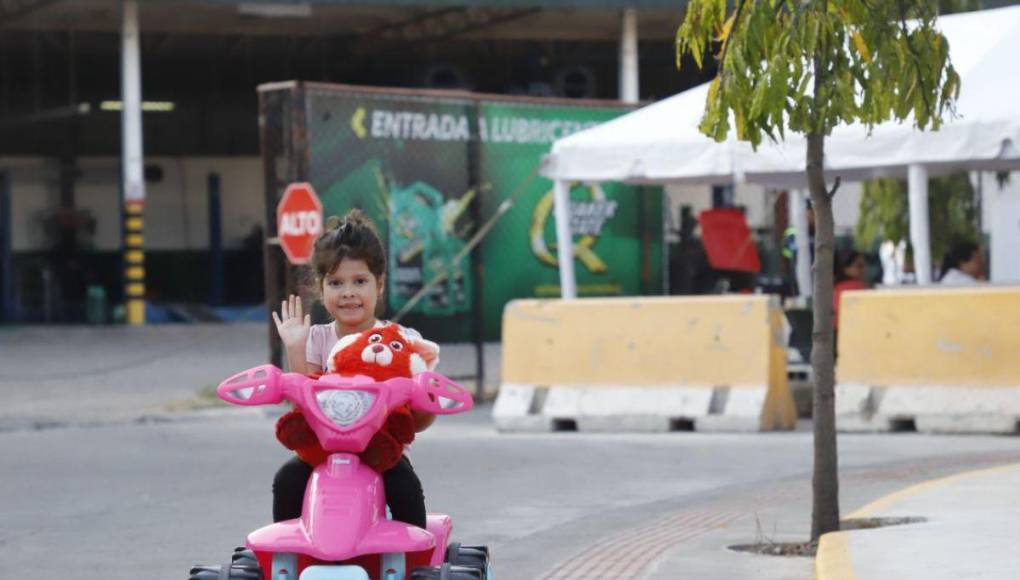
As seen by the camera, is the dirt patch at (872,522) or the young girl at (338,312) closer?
the young girl at (338,312)

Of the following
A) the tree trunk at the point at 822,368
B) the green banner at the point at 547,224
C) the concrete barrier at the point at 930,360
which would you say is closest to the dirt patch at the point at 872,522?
the tree trunk at the point at 822,368

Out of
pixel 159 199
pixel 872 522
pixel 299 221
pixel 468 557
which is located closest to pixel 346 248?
pixel 468 557

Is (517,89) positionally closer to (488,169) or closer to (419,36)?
(419,36)

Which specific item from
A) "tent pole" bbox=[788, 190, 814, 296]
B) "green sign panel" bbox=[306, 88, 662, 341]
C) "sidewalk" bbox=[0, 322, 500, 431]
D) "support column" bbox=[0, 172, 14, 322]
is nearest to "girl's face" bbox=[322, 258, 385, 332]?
"sidewalk" bbox=[0, 322, 500, 431]

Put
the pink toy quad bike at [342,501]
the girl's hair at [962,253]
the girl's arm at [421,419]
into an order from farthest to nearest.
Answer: the girl's hair at [962,253] < the girl's arm at [421,419] < the pink toy quad bike at [342,501]

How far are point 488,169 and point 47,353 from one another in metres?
9.73

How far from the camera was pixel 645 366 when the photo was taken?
15766mm

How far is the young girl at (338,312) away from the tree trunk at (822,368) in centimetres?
336

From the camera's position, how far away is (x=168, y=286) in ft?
144

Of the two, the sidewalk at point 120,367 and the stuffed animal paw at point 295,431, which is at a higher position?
the stuffed animal paw at point 295,431

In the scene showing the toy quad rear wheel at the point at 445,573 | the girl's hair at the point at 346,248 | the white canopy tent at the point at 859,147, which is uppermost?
the white canopy tent at the point at 859,147

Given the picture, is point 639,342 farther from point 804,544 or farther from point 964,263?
point 804,544

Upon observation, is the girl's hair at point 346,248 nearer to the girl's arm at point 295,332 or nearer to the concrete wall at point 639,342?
the girl's arm at point 295,332

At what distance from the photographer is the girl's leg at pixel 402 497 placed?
5.95 meters
